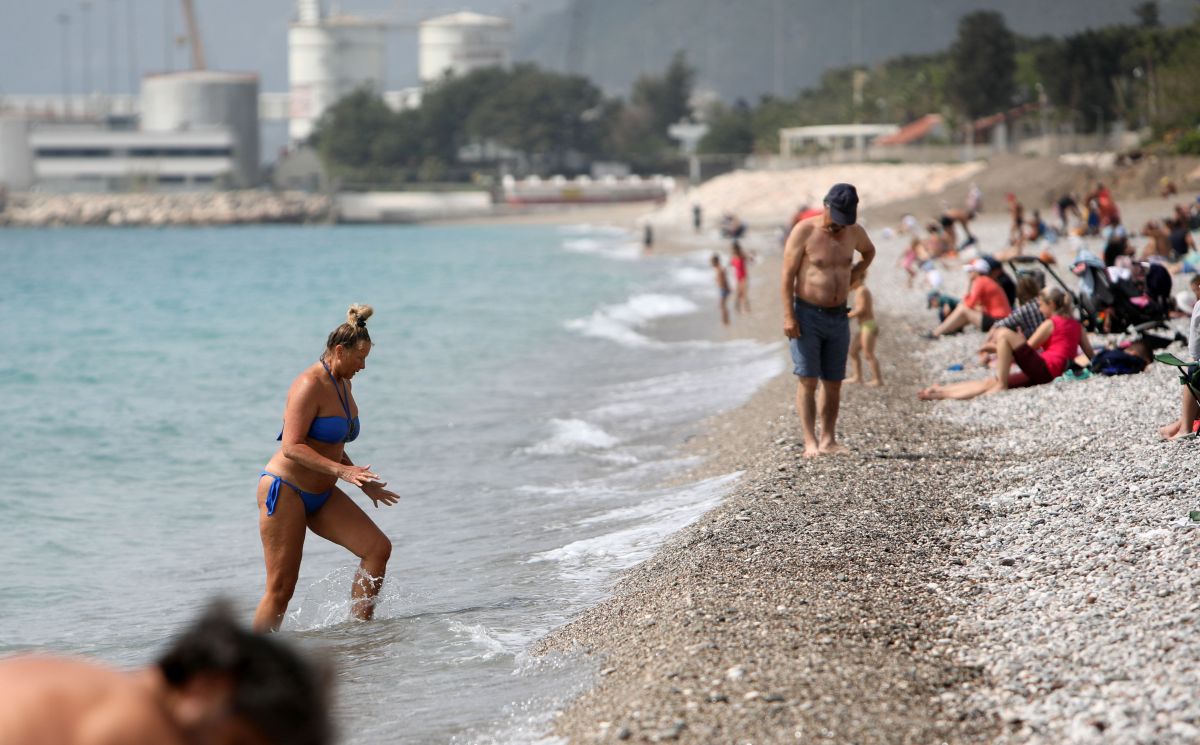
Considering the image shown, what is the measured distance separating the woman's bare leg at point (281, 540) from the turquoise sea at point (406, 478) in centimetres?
36

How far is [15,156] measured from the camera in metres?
146

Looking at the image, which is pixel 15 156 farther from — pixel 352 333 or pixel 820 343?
pixel 352 333

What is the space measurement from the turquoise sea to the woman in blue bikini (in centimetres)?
44

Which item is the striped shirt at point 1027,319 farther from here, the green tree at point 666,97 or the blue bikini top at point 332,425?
the green tree at point 666,97

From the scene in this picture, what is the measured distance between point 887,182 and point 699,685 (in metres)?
66.7

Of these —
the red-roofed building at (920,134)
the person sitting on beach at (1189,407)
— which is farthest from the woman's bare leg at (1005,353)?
the red-roofed building at (920,134)

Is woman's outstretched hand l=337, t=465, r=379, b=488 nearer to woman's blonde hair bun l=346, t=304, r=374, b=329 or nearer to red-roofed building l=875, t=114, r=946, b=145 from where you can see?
woman's blonde hair bun l=346, t=304, r=374, b=329

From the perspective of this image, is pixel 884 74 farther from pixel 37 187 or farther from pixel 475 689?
pixel 475 689

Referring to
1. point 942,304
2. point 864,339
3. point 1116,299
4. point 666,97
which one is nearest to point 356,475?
point 864,339

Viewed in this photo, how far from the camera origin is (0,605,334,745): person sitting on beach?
2.12 metres

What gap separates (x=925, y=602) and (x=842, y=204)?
11.2 feet

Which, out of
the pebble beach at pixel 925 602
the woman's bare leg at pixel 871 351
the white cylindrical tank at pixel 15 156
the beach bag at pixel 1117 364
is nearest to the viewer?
the pebble beach at pixel 925 602

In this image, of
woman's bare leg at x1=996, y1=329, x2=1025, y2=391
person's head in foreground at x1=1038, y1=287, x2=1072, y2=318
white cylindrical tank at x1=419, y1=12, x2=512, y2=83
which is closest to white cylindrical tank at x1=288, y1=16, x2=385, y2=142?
white cylindrical tank at x1=419, y1=12, x2=512, y2=83

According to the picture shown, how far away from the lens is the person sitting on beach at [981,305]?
14477 mm
